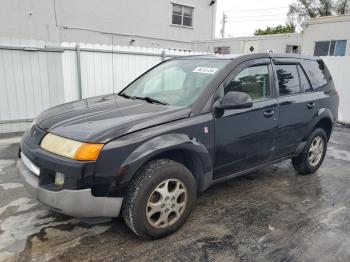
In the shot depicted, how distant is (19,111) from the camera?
6738mm

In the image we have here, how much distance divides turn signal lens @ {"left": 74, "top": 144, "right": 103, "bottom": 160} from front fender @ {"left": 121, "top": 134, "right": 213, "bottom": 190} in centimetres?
24

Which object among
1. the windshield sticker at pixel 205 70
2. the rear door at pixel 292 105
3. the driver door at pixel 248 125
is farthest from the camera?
the rear door at pixel 292 105

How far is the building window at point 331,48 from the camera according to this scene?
16.8m

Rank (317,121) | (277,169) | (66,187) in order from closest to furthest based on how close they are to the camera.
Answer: (66,187) < (317,121) < (277,169)

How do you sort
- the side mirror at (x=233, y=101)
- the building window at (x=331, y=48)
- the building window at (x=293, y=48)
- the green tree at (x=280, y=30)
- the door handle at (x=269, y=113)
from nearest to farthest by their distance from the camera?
1. the side mirror at (x=233, y=101)
2. the door handle at (x=269, y=113)
3. the building window at (x=331, y=48)
4. the building window at (x=293, y=48)
5. the green tree at (x=280, y=30)

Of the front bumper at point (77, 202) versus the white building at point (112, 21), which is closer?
the front bumper at point (77, 202)

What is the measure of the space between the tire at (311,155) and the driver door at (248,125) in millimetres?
897

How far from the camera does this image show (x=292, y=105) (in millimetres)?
4125

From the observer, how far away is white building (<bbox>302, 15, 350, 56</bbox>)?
16.5 metres

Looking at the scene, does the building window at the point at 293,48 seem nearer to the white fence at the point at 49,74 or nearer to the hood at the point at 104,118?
the white fence at the point at 49,74

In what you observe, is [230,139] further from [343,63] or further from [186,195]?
[343,63]

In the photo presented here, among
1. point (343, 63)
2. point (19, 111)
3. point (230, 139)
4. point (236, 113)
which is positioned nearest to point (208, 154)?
point (230, 139)

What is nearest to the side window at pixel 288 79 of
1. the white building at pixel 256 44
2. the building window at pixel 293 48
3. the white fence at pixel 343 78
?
the white fence at pixel 343 78

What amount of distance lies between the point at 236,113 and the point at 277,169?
2.08 metres
